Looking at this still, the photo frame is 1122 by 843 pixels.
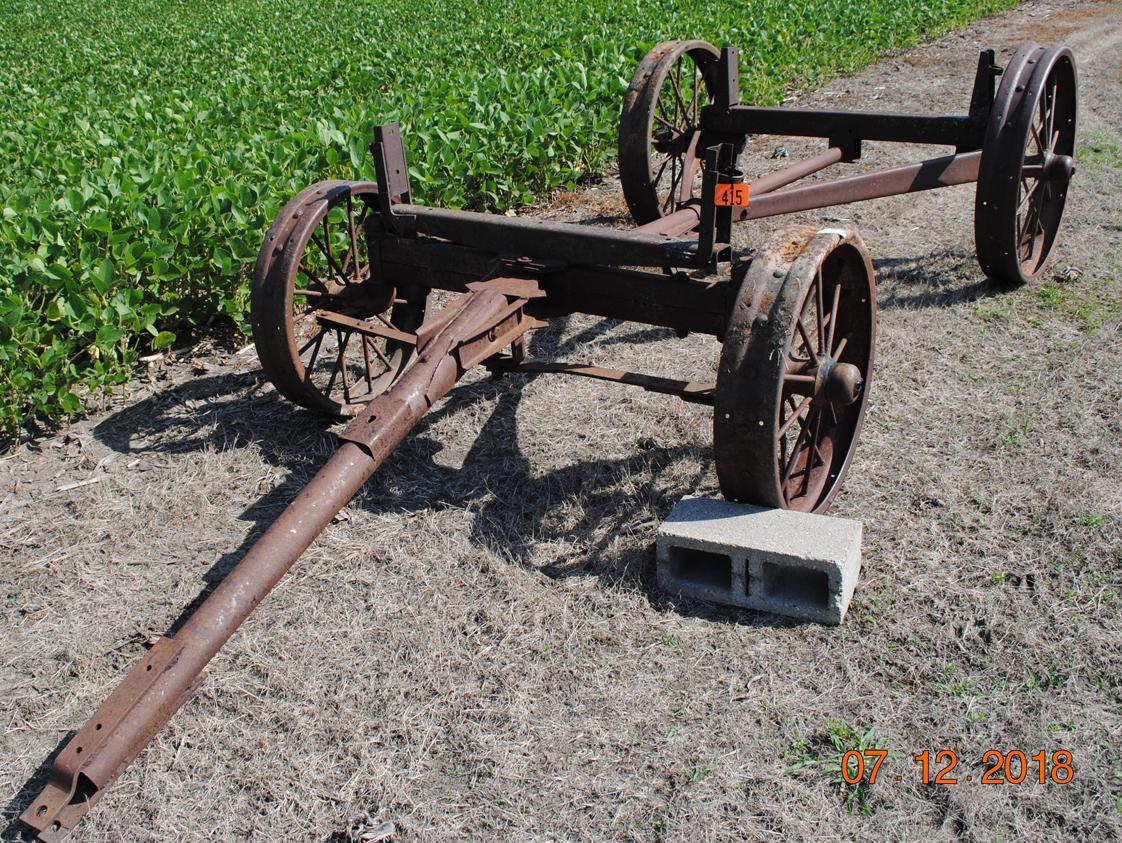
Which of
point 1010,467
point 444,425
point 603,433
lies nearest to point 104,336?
point 444,425

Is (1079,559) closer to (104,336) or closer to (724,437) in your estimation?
(724,437)

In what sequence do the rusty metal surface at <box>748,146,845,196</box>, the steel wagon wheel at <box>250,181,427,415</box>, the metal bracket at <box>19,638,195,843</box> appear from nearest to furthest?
1. the metal bracket at <box>19,638,195,843</box>
2. the steel wagon wheel at <box>250,181,427,415</box>
3. the rusty metal surface at <box>748,146,845,196</box>

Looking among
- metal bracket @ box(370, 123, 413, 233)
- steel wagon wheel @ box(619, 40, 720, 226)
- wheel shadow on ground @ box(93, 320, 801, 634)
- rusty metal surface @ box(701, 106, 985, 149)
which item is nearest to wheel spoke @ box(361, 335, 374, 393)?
wheel shadow on ground @ box(93, 320, 801, 634)

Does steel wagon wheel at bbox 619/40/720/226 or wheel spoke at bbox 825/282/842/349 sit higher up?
steel wagon wheel at bbox 619/40/720/226

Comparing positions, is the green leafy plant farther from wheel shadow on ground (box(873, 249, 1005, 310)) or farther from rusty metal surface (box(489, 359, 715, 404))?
wheel shadow on ground (box(873, 249, 1005, 310))

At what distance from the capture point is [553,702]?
3.07m

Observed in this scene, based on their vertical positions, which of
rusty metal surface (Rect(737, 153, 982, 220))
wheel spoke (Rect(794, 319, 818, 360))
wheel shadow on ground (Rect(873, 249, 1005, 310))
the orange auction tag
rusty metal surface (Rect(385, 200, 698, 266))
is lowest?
wheel shadow on ground (Rect(873, 249, 1005, 310))

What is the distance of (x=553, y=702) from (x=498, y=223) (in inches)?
78.4

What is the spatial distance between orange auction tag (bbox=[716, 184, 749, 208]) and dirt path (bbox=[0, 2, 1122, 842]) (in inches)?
45.0

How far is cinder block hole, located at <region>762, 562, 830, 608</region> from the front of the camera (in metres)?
3.32

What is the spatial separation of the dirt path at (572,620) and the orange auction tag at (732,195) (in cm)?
114

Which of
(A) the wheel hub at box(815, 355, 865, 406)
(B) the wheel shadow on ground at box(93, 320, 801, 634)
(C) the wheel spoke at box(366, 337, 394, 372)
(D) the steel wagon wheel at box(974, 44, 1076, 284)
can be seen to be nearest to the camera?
(A) the wheel hub at box(815, 355, 865, 406)

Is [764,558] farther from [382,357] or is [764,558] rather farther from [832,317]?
[382,357]

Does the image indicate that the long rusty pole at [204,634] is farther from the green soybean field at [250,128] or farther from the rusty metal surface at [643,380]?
the green soybean field at [250,128]
